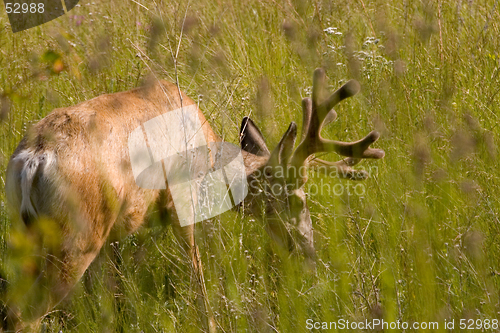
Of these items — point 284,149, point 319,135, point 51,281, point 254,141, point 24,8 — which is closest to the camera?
point 51,281

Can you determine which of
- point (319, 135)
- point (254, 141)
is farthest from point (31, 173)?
point (254, 141)

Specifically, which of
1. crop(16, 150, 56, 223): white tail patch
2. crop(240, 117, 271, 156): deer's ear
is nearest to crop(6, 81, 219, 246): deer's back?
crop(16, 150, 56, 223): white tail patch

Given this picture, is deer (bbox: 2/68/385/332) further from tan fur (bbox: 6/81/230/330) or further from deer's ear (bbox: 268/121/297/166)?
deer's ear (bbox: 268/121/297/166)

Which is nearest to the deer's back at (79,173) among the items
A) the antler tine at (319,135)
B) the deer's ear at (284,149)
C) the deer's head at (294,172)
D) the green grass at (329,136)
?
the green grass at (329,136)

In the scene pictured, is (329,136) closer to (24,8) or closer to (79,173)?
(79,173)

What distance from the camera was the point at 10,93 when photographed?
351cm

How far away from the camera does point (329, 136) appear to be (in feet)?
17.5

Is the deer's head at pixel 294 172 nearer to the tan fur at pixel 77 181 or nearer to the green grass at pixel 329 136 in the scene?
the green grass at pixel 329 136

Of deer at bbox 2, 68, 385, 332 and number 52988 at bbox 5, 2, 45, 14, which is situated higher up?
number 52988 at bbox 5, 2, 45, 14

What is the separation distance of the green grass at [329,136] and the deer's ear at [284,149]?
281 millimetres

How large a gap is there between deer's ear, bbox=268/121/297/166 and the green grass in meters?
0.28

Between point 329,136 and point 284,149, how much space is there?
745 millimetres

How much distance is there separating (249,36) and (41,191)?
3745 mm

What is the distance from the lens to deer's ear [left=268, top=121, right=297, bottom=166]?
4547mm
